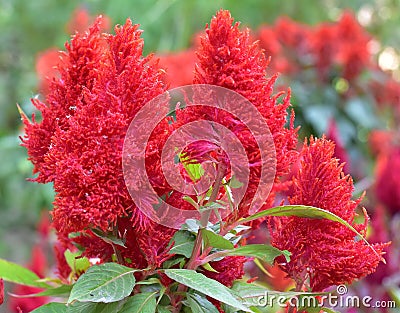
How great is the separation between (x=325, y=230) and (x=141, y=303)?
7.6 inches

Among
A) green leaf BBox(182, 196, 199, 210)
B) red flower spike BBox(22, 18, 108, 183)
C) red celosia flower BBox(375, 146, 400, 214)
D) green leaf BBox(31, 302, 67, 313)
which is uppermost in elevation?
red celosia flower BBox(375, 146, 400, 214)

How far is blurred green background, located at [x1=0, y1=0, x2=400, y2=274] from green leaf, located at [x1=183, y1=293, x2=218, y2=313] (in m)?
2.47

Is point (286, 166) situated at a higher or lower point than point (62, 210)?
higher

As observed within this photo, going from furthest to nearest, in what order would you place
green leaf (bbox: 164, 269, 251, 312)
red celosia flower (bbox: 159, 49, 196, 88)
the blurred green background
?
the blurred green background, red celosia flower (bbox: 159, 49, 196, 88), green leaf (bbox: 164, 269, 251, 312)

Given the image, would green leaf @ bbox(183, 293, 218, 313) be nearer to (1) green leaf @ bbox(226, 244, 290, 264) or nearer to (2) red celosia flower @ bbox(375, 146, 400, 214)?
(1) green leaf @ bbox(226, 244, 290, 264)

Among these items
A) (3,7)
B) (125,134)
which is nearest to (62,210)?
(125,134)

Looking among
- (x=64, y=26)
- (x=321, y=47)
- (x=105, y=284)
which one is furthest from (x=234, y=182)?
(x=64, y=26)

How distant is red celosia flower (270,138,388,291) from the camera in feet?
2.02

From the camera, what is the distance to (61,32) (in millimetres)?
4250

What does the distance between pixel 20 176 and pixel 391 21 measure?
8.27ft

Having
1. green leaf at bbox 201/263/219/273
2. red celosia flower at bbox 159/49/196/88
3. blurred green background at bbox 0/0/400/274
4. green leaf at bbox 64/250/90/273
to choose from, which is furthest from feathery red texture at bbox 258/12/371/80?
green leaf at bbox 201/263/219/273

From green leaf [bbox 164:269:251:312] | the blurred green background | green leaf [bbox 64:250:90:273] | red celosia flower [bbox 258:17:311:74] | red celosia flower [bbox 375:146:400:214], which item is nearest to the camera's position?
green leaf [bbox 164:269:251:312]

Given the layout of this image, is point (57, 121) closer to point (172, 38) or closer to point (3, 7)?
point (172, 38)

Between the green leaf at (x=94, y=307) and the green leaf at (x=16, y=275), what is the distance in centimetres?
Result: 16
